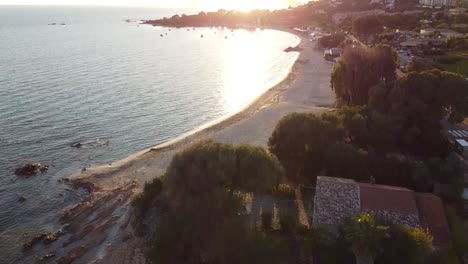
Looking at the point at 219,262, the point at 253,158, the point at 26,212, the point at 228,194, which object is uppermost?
the point at 253,158

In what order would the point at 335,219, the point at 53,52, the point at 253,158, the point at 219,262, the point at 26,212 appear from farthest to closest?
1. the point at 53,52
2. the point at 26,212
3. the point at 253,158
4. the point at 335,219
5. the point at 219,262

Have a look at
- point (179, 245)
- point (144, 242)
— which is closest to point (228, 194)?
point (179, 245)

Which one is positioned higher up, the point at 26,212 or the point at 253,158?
the point at 253,158

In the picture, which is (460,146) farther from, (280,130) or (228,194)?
(228,194)

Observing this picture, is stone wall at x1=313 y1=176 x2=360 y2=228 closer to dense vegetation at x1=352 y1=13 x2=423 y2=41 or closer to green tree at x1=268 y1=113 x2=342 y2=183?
green tree at x1=268 y1=113 x2=342 y2=183

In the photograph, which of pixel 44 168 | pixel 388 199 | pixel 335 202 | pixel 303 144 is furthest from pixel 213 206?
pixel 44 168

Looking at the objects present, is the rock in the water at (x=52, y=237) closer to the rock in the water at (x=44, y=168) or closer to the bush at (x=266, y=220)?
the rock in the water at (x=44, y=168)

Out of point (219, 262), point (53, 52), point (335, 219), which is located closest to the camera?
point (219, 262)
